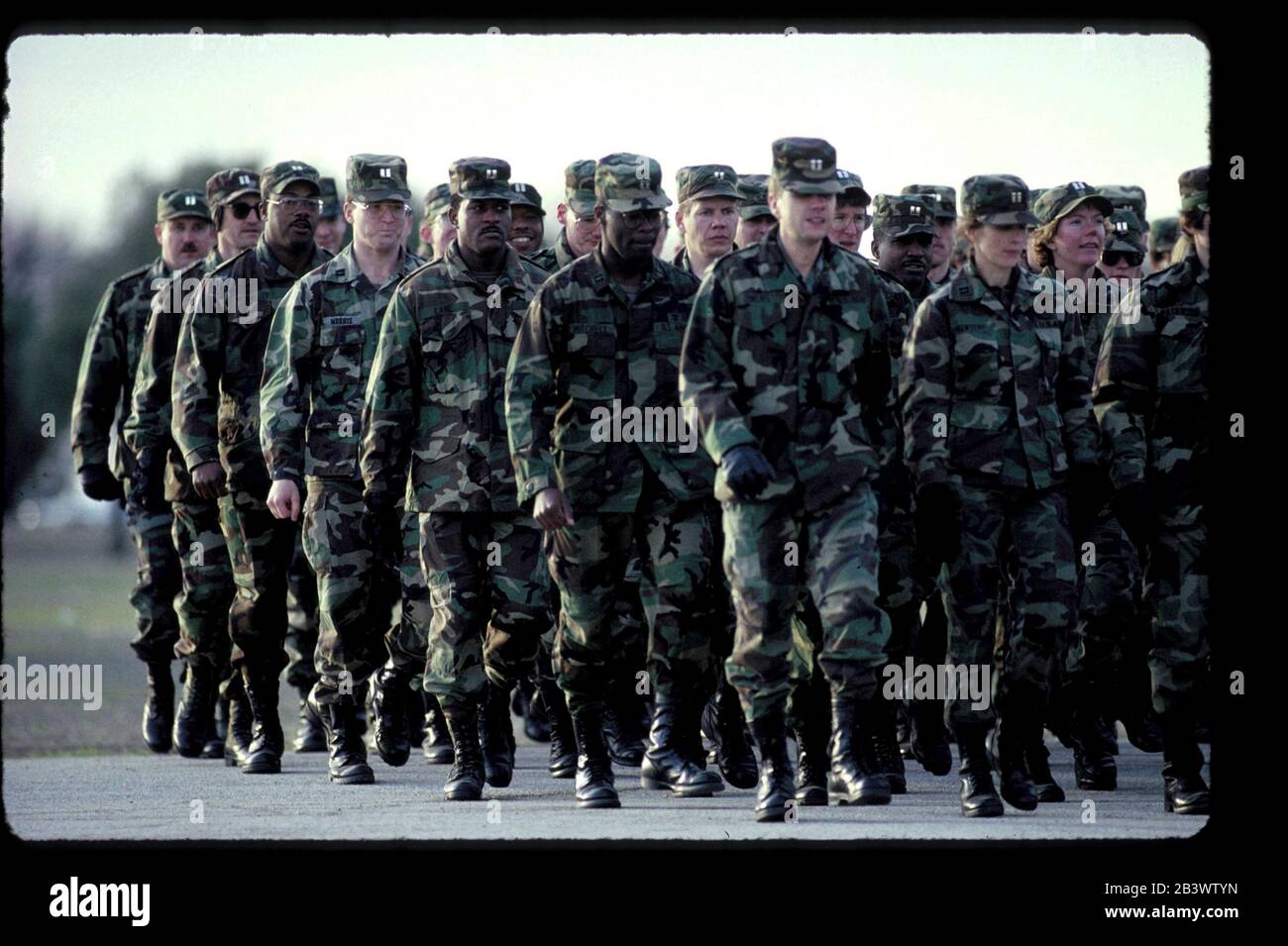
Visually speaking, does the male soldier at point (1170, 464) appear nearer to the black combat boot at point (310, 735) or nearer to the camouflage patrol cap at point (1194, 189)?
the camouflage patrol cap at point (1194, 189)

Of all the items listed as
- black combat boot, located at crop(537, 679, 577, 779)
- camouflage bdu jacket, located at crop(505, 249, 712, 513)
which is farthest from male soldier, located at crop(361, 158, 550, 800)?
black combat boot, located at crop(537, 679, 577, 779)

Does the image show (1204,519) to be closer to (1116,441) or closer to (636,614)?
(1116,441)

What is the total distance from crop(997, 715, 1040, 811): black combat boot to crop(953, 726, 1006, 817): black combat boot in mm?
92

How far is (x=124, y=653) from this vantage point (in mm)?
26031

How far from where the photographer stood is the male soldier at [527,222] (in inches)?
580

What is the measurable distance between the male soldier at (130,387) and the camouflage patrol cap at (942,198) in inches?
172

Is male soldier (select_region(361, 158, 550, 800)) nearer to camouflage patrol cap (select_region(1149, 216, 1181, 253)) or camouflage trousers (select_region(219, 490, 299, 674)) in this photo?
camouflage trousers (select_region(219, 490, 299, 674))

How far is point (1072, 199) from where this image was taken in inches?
500

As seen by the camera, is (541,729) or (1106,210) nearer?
(1106,210)

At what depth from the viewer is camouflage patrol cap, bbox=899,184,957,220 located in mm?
13936

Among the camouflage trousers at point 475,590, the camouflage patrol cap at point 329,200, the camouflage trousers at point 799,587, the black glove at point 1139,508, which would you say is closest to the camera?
the camouflage trousers at point 799,587

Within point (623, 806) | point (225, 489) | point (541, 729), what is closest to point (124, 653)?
point (541, 729)

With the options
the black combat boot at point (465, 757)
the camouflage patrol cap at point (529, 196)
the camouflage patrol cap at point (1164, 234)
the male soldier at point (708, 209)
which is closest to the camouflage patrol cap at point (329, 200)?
the camouflage patrol cap at point (529, 196)

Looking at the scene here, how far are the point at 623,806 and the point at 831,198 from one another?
9.40ft
